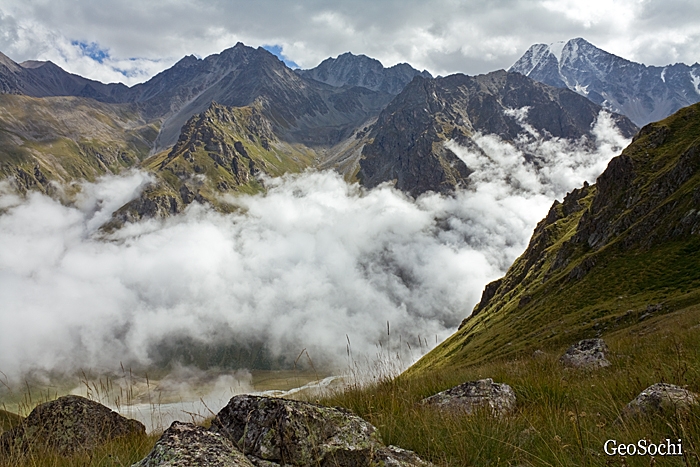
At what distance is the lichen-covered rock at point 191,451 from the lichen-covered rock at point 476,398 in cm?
371

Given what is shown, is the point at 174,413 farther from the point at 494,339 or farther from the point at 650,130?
the point at 650,130

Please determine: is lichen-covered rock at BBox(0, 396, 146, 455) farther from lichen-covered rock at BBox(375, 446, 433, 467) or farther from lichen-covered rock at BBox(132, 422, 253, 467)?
lichen-covered rock at BBox(375, 446, 433, 467)

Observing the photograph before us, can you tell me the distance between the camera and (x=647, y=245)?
3558 inches

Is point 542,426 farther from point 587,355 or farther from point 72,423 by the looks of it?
point 587,355

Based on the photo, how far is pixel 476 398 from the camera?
273 inches

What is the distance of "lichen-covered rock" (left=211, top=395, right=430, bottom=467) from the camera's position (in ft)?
14.8

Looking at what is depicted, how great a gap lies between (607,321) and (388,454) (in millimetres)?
81168

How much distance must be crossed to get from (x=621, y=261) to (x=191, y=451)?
112 metres

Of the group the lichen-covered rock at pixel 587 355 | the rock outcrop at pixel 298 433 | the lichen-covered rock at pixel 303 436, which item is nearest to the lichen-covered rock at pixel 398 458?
the lichen-covered rock at pixel 303 436

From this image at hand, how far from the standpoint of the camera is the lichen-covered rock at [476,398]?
6.39 metres

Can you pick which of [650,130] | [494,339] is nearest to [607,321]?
[494,339]

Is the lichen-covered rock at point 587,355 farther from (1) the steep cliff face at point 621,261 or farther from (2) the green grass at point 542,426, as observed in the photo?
(1) the steep cliff face at point 621,261

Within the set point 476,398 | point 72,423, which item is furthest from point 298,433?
point 72,423

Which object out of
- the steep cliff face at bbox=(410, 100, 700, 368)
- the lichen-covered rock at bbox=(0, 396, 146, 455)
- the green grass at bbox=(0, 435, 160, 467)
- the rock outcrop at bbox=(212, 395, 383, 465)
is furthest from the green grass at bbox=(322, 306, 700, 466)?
the steep cliff face at bbox=(410, 100, 700, 368)
